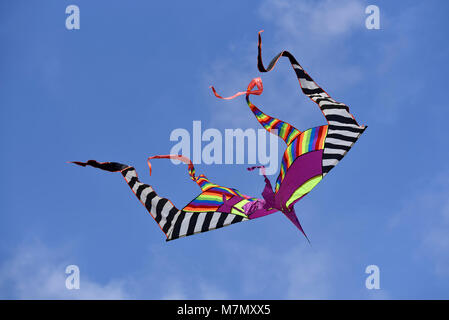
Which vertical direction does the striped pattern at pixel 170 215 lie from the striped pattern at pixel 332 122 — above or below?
below

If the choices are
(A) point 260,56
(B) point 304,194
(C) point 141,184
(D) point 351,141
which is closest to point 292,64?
(A) point 260,56

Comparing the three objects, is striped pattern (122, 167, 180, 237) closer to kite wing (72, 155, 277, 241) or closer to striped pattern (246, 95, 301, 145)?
kite wing (72, 155, 277, 241)

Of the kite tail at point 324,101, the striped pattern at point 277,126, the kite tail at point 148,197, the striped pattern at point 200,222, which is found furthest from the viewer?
the striped pattern at point 277,126

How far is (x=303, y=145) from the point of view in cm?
1057

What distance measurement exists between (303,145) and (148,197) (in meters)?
3.08

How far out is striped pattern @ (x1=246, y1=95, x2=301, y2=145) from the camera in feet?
35.8

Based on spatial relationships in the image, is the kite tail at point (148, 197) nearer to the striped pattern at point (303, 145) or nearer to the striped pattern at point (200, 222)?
the striped pattern at point (200, 222)

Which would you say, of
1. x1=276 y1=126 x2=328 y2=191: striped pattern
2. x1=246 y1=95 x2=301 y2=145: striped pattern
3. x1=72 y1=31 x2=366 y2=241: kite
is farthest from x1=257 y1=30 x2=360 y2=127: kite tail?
x1=246 y1=95 x2=301 y2=145: striped pattern

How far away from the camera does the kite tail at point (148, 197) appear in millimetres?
10766

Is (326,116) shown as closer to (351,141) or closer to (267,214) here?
(351,141)

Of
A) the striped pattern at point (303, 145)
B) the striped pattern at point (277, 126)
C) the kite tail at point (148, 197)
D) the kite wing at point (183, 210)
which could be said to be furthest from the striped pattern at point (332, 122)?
the kite tail at point (148, 197)

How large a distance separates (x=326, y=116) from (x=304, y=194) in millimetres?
1573

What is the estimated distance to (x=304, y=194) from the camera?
1001 centimetres

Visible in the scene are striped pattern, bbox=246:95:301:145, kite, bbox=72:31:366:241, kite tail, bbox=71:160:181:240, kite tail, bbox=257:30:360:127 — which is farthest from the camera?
striped pattern, bbox=246:95:301:145
